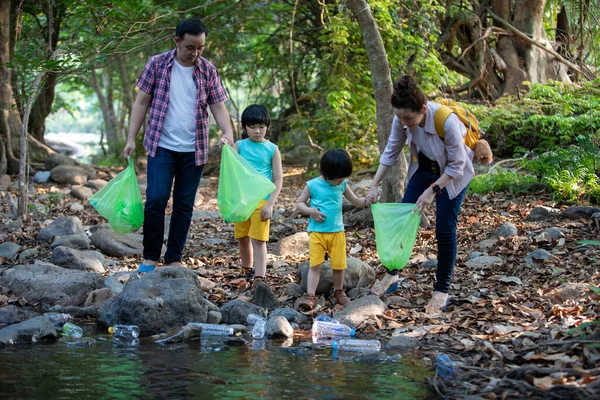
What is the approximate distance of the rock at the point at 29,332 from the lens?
4.12 metres

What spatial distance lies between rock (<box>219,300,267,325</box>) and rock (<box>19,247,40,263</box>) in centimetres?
249

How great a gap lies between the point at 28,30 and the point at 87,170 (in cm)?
280

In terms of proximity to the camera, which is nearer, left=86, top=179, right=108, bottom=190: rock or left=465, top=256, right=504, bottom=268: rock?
left=465, top=256, right=504, bottom=268: rock

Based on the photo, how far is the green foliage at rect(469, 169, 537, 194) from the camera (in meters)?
8.27

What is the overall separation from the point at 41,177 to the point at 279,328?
9302mm

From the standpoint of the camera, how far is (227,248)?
7320 mm

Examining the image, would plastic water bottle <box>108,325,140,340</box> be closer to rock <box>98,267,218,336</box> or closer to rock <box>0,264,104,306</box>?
rock <box>98,267,218,336</box>

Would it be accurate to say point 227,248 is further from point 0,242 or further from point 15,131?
point 15,131

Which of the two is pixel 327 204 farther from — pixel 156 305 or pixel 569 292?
pixel 569 292

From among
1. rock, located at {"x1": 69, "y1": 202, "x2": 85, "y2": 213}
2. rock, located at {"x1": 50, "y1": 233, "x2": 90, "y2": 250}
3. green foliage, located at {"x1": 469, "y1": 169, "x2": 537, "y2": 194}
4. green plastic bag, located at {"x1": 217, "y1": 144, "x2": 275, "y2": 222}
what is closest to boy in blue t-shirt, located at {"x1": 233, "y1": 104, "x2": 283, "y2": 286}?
green plastic bag, located at {"x1": 217, "y1": 144, "x2": 275, "y2": 222}

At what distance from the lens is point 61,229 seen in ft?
24.5

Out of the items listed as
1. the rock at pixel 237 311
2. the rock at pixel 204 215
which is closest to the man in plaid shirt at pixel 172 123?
the rock at pixel 237 311

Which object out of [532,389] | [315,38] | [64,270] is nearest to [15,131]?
[315,38]

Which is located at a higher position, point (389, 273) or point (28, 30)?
point (28, 30)
